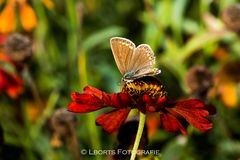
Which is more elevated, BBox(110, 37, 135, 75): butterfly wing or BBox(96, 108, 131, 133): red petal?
BBox(110, 37, 135, 75): butterfly wing

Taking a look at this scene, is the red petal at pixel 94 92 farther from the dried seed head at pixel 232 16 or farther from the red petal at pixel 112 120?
the dried seed head at pixel 232 16

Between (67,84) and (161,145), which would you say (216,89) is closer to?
(161,145)

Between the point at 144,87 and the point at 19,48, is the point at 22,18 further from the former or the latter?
the point at 144,87

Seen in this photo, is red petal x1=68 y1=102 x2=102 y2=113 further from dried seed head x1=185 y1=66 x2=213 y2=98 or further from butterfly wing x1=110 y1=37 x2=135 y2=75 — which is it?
dried seed head x1=185 y1=66 x2=213 y2=98

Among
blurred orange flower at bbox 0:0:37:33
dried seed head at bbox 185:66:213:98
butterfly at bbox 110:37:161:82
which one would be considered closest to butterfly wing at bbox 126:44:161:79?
butterfly at bbox 110:37:161:82

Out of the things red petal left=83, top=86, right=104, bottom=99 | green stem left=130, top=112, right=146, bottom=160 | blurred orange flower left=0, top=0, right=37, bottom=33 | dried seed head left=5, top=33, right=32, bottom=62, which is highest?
blurred orange flower left=0, top=0, right=37, bottom=33

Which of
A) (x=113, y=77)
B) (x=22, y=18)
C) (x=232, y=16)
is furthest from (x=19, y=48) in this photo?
(x=232, y=16)

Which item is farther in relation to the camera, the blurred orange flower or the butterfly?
the blurred orange flower

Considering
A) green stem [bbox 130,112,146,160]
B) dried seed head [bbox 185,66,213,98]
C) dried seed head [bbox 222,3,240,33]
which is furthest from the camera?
dried seed head [bbox 222,3,240,33]
